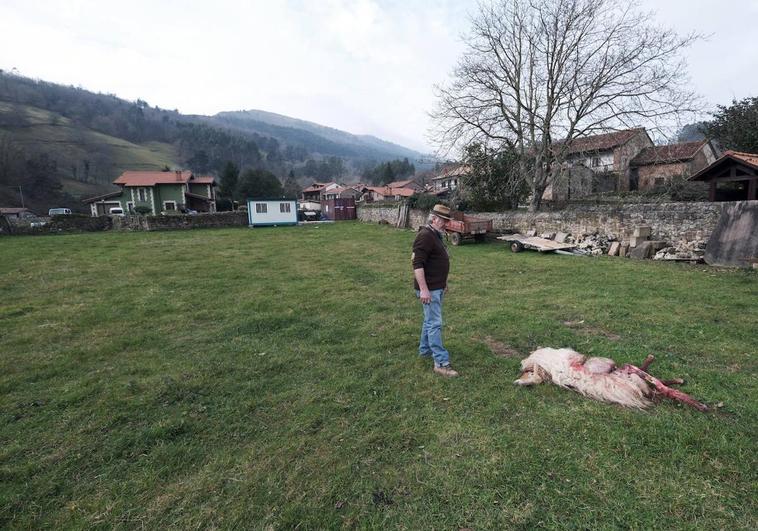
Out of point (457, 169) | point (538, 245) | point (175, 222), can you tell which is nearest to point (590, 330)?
point (538, 245)

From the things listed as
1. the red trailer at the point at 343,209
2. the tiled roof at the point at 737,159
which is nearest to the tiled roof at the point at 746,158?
the tiled roof at the point at 737,159

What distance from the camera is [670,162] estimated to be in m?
30.5

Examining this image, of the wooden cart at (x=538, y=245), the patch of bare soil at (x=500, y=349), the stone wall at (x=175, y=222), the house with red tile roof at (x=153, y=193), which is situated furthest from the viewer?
the house with red tile roof at (x=153, y=193)

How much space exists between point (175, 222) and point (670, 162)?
41962mm

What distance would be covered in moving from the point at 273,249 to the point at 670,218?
15.2 m

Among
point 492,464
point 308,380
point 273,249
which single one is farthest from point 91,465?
point 273,249

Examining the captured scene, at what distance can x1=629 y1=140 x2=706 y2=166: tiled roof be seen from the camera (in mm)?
28609

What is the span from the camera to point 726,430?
9.80 ft

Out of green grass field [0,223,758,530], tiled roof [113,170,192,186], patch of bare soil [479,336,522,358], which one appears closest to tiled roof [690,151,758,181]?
green grass field [0,223,758,530]

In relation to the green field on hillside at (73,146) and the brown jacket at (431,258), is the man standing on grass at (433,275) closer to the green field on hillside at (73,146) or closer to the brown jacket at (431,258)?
the brown jacket at (431,258)

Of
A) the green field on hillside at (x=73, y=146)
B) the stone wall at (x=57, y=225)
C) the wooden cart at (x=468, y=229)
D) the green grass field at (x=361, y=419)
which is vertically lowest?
the green grass field at (x=361, y=419)

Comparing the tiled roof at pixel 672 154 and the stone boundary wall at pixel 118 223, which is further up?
the tiled roof at pixel 672 154

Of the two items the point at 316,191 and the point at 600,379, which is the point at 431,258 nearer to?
the point at 600,379

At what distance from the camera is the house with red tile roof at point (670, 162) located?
2905 cm
